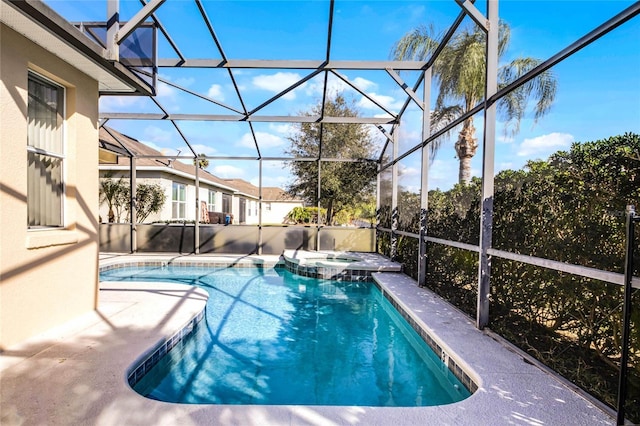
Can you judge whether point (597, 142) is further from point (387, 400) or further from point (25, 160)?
point (25, 160)

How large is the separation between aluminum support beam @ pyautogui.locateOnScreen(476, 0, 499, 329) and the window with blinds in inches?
205

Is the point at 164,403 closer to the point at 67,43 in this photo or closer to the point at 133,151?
the point at 67,43

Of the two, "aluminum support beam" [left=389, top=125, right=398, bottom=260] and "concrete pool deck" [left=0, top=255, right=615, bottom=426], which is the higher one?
"aluminum support beam" [left=389, top=125, right=398, bottom=260]

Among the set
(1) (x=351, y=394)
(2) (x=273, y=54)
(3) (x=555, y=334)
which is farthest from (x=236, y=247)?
(3) (x=555, y=334)

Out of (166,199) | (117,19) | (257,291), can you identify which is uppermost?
(117,19)

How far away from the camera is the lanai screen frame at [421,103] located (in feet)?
10.5

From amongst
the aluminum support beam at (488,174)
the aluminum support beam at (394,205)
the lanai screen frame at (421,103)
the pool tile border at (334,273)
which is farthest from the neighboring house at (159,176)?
the aluminum support beam at (488,174)

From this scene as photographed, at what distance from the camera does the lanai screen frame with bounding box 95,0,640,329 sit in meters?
3.19

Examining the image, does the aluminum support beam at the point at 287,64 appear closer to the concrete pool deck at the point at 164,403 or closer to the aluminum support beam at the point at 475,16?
the aluminum support beam at the point at 475,16

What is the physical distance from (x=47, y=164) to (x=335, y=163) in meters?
9.30

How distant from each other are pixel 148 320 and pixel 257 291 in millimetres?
3225

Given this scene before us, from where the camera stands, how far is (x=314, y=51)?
681 cm

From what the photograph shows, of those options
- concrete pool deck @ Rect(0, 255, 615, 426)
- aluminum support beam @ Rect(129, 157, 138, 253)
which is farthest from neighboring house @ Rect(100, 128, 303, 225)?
concrete pool deck @ Rect(0, 255, 615, 426)

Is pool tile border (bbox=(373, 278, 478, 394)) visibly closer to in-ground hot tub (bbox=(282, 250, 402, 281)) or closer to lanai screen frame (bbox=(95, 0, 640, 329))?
lanai screen frame (bbox=(95, 0, 640, 329))
